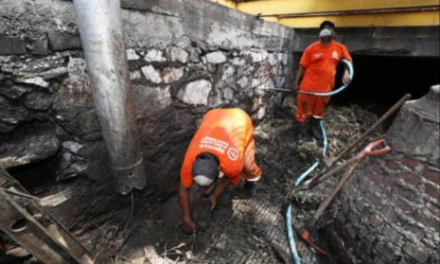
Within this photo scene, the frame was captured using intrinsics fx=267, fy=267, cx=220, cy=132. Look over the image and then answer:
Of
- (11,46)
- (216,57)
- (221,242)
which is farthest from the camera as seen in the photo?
(216,57)

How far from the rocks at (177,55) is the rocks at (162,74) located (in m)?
0.08

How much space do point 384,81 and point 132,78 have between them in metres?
4.97

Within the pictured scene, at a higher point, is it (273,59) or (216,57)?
(216,57)

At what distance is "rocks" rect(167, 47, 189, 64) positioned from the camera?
7.08 ft

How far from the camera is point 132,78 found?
1904 millimetres

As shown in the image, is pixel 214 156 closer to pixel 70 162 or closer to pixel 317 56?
pixel 70 162

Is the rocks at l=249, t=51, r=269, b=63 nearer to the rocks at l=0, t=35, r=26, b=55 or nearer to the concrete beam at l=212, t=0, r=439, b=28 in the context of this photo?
the concrete beam at l=212, t=0, r=439, b=28

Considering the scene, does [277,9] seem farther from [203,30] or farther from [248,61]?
[203,30]

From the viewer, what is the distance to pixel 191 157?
203 centimetres

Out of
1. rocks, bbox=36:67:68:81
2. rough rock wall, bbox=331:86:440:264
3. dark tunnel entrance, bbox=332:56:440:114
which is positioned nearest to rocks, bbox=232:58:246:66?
rough rock wall, bbox=331:86:440:264

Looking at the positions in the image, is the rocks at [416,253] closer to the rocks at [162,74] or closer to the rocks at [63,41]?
A: the rocks at [162,74]

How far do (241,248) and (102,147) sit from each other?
1375 mm

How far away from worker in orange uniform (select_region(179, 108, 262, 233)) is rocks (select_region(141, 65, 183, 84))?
47 cm

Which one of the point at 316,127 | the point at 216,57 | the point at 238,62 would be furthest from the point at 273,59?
the point at 216,57
